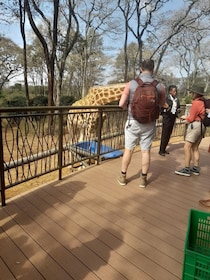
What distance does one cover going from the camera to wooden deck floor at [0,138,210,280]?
5.00 ft

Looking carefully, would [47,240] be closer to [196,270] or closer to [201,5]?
[196,270]

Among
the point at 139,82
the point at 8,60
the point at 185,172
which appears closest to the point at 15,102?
the point at 8,60

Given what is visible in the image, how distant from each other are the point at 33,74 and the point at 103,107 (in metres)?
21.7

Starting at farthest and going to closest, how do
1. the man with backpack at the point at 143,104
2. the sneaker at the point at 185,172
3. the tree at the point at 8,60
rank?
the tree at the point at 8,60 → the sneaker at the point at 185,172 → the man with backpack at the point at 143,104

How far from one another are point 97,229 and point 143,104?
1.30 metres

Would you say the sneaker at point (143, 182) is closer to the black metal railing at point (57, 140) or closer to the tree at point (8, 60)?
the black metal railing at point (57, 140)

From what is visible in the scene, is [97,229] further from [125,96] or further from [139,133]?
[125,96]

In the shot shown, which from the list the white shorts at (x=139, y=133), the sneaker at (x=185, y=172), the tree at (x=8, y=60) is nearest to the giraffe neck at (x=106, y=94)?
the sneaker at (x=185, y=172)

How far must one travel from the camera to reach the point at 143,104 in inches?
93.1

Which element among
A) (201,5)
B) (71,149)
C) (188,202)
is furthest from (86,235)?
(201,5)

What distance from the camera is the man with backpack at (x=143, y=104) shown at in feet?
7.72

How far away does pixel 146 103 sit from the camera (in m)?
2.35

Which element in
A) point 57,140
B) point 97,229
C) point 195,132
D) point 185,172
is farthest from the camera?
point 57,140

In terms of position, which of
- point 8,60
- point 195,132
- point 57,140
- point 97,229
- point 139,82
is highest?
point 8,60
